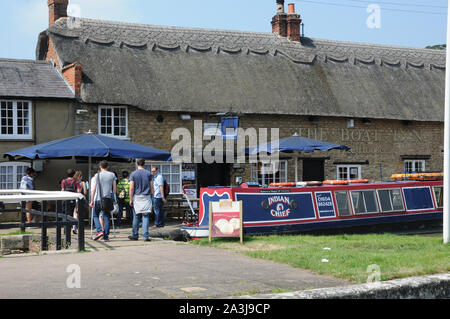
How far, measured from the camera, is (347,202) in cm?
1502

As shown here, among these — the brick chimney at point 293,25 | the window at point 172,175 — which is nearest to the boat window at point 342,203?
the window at point 172,175

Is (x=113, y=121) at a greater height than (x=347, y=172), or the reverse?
(x=113, y=121)

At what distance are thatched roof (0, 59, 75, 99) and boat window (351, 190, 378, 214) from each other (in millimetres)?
9796

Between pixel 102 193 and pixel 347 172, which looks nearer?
pixel 102 193

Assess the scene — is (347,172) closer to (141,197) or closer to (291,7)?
(291,7)

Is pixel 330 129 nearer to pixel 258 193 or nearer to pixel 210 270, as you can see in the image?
pixel 258 193

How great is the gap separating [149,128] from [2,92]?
5.03 metres

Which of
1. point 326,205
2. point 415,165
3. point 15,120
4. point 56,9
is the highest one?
point 56,9

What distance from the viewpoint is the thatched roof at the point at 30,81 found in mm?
18562

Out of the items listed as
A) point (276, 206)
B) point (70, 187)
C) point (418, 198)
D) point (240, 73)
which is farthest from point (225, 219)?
point (240, 73)

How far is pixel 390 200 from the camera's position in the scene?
15.9 m

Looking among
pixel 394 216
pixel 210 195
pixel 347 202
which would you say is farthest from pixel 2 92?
pixel 394 216

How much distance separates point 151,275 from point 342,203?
26.5 ft

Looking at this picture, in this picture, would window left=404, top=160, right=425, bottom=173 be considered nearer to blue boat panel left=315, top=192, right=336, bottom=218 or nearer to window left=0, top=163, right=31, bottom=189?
blue boat panel left=315, top=192, right=336, bottom=218
